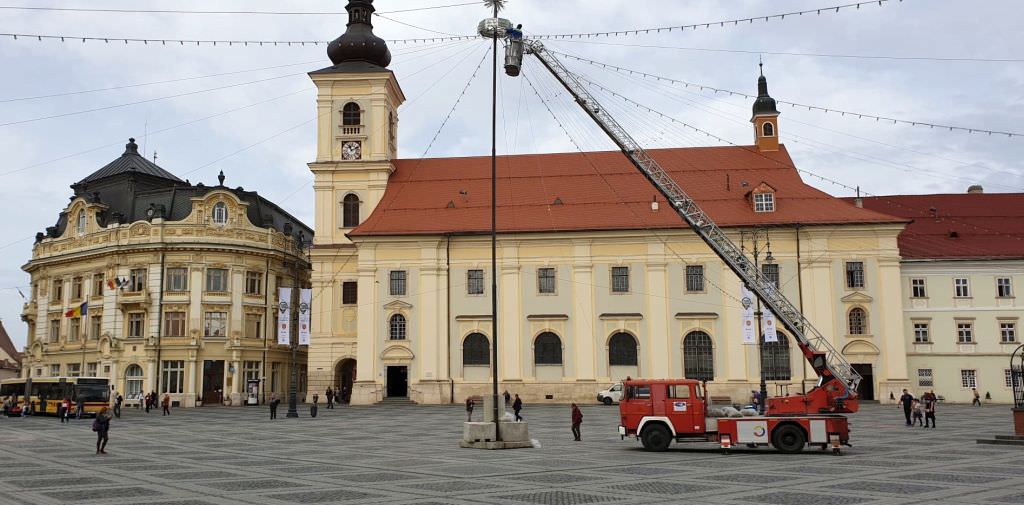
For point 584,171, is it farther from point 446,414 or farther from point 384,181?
point 446,414

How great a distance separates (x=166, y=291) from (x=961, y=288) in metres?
51.2

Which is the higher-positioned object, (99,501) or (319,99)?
(319,99)

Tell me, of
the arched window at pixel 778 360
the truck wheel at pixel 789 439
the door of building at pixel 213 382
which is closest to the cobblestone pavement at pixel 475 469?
the truck wheel at pixel 789 439

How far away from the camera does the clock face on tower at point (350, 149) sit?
60875 mm

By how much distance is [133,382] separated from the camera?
58.9 metres

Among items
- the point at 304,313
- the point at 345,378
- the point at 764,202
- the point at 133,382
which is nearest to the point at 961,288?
the point at 764,202

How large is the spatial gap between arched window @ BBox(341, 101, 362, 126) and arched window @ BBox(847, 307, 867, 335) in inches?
1345

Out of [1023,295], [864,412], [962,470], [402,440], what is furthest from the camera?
[1023,295]

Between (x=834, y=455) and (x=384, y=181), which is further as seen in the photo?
(x=384, y=181)

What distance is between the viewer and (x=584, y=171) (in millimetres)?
60250

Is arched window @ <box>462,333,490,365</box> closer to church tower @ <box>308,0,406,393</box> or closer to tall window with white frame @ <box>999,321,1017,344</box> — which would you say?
church tower @ <box>308,0,406,393</box>


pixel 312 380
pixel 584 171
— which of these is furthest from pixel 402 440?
pixel 584 171

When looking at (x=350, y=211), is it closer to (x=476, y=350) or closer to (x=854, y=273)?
(x=476, y=350)

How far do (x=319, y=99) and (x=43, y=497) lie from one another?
47.2m
